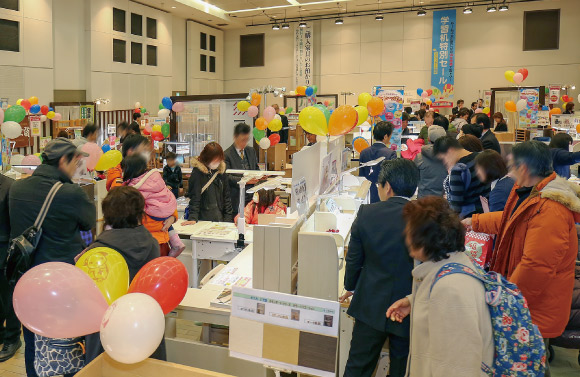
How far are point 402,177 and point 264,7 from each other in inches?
554

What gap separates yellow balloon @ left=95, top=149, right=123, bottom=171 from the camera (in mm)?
4543

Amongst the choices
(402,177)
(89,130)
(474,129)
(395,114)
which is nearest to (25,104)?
(89,130)

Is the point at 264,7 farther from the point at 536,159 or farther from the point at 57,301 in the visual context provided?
the point at 57,301

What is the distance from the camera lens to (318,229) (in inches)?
122

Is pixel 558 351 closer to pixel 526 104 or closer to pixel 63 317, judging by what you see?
pixel 63 317

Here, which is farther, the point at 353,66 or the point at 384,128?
the point at 353,66

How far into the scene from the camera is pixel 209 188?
4535mm

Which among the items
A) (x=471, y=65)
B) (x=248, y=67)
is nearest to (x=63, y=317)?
(x=471, y=65)

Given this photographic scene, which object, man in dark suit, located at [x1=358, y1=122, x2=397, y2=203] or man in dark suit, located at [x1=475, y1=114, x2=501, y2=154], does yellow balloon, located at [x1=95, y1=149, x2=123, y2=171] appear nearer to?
man in dark suit, located at [x1=358, y1=122, x2=397, y2=203]

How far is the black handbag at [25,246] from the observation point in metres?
2.56

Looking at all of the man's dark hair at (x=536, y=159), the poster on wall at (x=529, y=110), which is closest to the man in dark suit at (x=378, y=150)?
the man's dark hair at (x=536, y=159)

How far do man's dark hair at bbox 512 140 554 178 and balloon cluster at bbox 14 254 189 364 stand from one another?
190cm

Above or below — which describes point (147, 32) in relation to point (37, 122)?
above

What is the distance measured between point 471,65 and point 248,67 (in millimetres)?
8139
